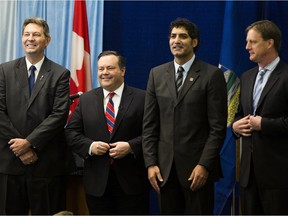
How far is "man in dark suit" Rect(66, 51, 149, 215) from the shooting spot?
3533 millimetres

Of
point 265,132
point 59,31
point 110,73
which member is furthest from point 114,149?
point 59,31

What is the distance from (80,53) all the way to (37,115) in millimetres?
1582

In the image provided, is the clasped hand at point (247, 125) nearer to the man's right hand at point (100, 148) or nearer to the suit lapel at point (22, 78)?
the man's right hand at point (100, 148)

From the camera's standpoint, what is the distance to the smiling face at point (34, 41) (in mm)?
3762

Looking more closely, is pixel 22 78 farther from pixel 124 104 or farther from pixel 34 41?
pixel 124 104

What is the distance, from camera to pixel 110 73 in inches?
145

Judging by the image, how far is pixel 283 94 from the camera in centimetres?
Answer: 330

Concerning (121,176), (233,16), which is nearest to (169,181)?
(121,176)

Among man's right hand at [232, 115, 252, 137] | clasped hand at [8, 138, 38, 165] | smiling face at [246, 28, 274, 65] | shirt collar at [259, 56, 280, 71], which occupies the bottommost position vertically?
clasped hand at [8, 138, 38, 165]

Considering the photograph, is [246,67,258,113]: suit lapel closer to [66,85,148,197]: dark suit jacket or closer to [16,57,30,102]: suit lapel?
[66,85,148,197]: dark suit jacket

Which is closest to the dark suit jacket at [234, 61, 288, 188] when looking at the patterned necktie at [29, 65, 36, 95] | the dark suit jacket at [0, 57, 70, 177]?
the dark suit jacket at [0, 57, 70, 177]

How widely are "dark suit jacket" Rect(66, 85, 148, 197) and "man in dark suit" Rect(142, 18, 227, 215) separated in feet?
0.71

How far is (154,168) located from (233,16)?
2.13 metres

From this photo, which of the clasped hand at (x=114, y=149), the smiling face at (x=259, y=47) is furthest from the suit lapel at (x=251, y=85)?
the clasped hand at (x=114, y=149)
